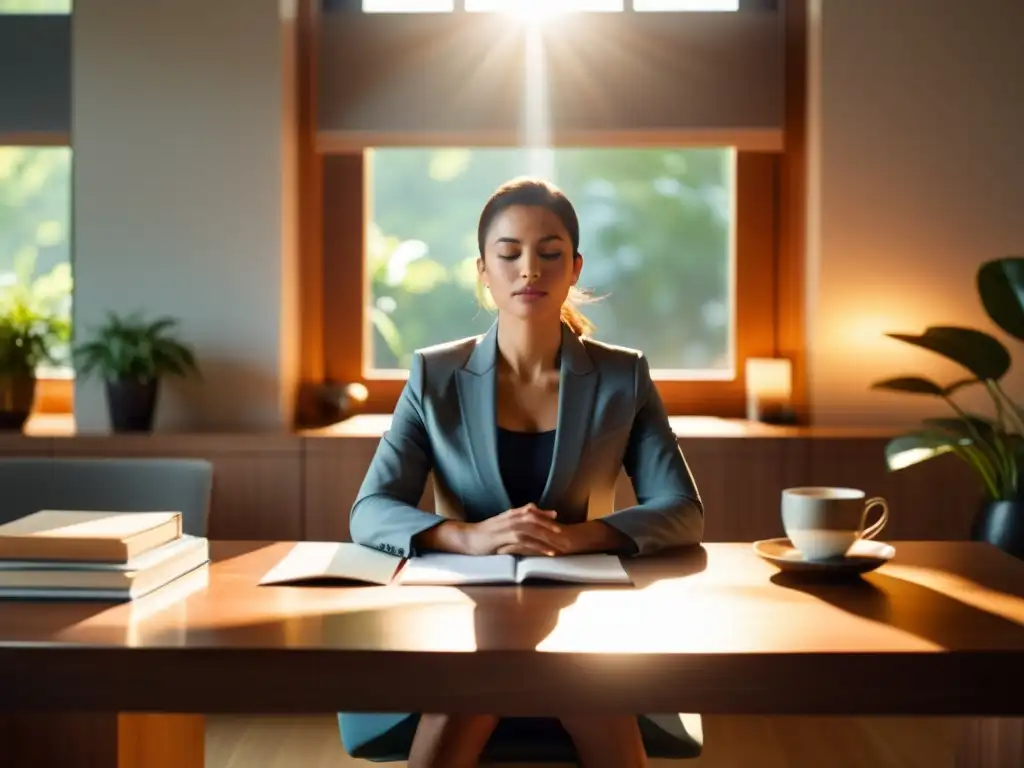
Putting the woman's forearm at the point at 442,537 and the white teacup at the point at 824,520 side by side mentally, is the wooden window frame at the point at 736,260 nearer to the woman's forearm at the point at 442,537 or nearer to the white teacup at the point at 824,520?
the woman's forearm at the point at 442,537

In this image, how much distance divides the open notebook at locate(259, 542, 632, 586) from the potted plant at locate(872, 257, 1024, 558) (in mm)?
1633

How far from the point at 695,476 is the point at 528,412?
129 centimetres

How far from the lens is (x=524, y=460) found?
2.07 metres

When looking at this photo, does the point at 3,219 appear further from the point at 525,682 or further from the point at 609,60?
the point at 525,682

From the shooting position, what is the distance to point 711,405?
3.80 metres

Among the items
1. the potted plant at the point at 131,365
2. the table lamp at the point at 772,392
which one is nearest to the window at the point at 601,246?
the table lamp at the point at 772,392

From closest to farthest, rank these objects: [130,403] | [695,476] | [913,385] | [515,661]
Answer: [515,661] → [913,385] → [695,476] → [130,403]

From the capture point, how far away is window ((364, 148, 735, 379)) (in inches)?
149

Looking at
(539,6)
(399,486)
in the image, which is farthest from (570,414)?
(539,6)

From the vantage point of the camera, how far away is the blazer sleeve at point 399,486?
1746 mm

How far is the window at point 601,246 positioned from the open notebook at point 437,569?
2.19 metres

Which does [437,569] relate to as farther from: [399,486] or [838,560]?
[838,560]

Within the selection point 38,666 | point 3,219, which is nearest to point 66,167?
point 3,219

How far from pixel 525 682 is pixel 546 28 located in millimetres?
2890
